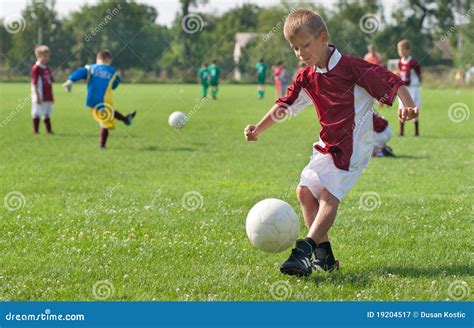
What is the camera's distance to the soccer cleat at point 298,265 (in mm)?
5043

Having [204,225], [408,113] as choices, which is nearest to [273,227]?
[408,113]

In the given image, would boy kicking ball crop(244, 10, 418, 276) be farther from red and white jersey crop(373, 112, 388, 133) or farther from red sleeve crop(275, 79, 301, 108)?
red and white jersey crop(373, 112, 388, 133)

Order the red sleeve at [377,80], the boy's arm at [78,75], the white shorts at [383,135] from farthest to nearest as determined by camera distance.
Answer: the boy's arm at [78,75] → the white shorts at [383,135] → the red sleeve at [377,80]

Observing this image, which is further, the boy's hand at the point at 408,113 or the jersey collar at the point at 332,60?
the jersey collar at the point at 332,60

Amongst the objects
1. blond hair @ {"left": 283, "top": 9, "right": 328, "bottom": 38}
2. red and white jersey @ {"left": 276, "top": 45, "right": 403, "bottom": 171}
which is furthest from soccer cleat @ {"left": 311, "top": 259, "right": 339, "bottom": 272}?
blond hair @ {"left": 283, "top": 9, "right": 328, "bottom": 38}

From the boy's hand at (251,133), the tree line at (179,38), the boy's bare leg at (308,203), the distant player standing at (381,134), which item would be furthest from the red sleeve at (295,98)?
the tree line at (179,38)

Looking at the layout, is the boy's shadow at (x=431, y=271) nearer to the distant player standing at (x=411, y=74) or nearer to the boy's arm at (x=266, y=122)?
the boy's arm at (x=266, y=122)

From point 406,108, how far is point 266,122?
3.95 ft

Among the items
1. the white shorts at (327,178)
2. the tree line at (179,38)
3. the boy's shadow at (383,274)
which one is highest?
the white shorts at (327,178)

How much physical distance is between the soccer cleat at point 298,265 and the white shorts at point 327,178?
0.54 m

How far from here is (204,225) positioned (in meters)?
6.96

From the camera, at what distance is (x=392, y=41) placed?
214 feet

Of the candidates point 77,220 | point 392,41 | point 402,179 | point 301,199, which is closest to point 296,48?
point 301,199
